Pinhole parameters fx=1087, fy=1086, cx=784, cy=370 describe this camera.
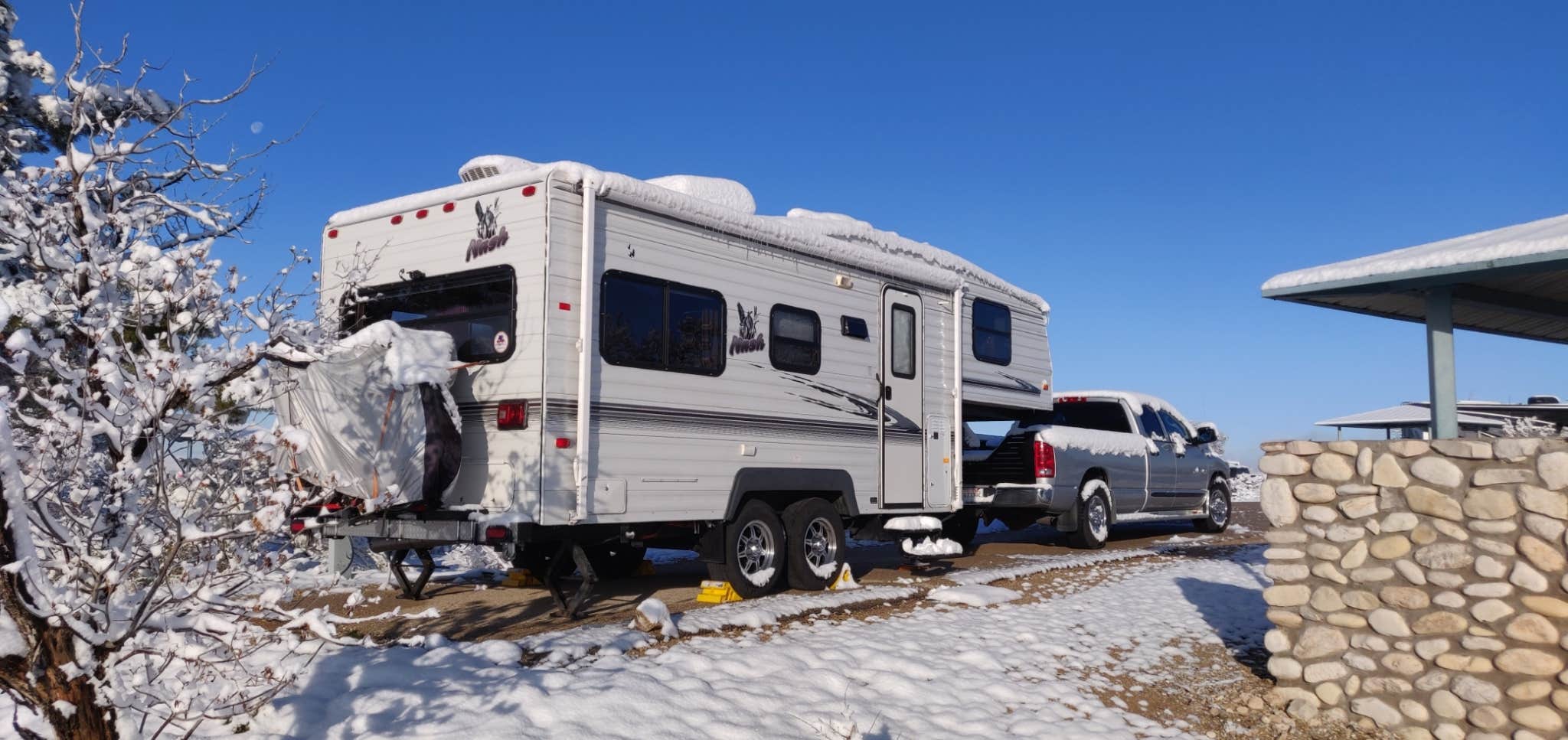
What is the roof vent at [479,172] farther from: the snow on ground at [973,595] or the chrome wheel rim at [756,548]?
the snow on ground at [973,595]

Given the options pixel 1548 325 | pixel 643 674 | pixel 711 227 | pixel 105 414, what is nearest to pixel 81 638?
pixel 105 414

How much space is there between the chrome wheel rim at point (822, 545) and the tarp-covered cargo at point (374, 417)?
140 inches

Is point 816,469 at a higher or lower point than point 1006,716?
higher

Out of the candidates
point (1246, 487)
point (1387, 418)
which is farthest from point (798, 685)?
point (1246, 487)

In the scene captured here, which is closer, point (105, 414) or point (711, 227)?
point (105, 414)

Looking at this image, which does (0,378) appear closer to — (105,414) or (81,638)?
(105,414)

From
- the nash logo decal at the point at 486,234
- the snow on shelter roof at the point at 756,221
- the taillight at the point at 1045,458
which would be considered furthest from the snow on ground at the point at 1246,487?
the nash logo decal at the point at 486,234

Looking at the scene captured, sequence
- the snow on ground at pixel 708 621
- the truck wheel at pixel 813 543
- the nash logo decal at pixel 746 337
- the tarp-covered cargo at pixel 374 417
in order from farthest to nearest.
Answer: the truck wheel at pixel 813 543 → the nash logo decal at pixel 746 337 → the tarp-covered cargo at pixel 374 417 → the snow on ground at pixel 708 621

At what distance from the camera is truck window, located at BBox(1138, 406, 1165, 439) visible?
1459 centimetres

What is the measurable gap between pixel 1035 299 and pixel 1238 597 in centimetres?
445

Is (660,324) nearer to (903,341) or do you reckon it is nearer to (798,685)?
(798,685)

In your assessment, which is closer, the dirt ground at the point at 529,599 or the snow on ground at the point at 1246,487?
the dirt ground at the point at 529,599

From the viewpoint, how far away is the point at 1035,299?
42.3 ft

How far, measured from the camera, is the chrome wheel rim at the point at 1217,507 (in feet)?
54.0
